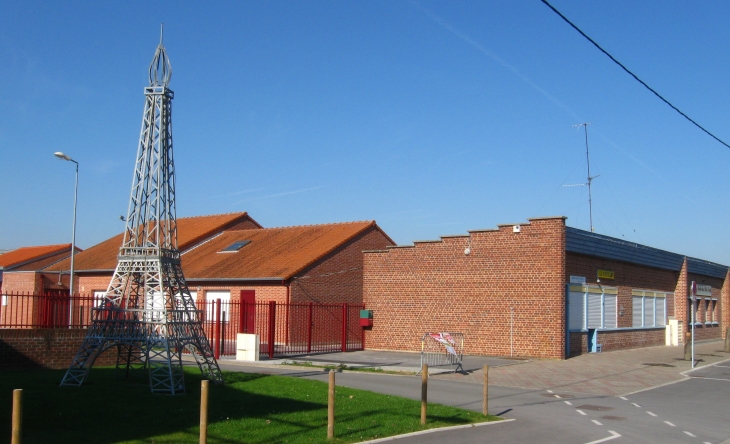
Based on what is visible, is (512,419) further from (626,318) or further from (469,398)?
(626,318)

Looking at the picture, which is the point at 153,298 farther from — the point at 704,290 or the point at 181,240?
the point at 704,290

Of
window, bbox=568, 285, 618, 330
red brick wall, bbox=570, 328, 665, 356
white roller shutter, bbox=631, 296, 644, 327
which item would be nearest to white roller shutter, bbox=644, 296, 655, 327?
red brick wall, bbox=570, 328, 665, 356

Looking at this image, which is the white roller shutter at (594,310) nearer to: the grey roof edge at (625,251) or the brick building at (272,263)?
the grey roof edge at (625,251)

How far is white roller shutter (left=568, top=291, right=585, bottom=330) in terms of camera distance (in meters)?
26.7

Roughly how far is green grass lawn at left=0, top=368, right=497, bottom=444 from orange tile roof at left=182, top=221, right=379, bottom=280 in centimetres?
1645

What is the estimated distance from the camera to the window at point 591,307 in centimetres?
2700

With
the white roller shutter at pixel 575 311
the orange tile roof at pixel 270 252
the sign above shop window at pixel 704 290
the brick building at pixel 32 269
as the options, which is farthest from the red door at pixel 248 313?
the sign above shop window at pixel 704 290

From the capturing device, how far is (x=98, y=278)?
3931 centimetres

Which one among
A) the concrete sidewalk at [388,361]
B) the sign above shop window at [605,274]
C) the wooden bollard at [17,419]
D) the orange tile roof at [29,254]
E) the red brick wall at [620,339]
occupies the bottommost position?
the concrete sidewalk at [388,361]

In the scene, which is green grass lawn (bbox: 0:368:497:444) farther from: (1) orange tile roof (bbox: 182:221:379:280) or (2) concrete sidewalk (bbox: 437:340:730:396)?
(1) orange tile roof (bbox: 182:221:379:280)

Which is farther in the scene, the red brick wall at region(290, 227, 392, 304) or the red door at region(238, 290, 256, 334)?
the red brick wall at region(290, 227, 392, 304)

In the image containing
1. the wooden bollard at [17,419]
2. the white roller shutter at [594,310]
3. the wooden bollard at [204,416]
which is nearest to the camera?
the wooden bollard at [17,419]

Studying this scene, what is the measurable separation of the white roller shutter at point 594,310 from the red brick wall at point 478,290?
10.2 feet

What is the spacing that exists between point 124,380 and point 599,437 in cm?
Answer: 996
